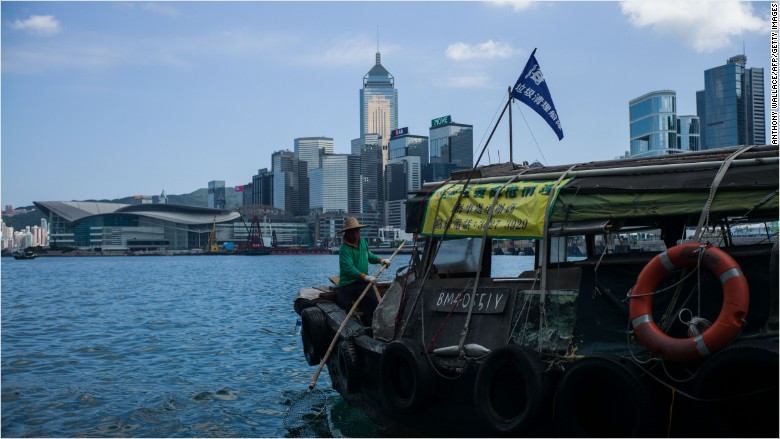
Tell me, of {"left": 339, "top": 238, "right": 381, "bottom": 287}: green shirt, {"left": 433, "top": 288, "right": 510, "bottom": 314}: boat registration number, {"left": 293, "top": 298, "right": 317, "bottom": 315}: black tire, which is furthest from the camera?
{"left": 293, "top": 298, "right": 317, "bottom": 315}: black tire

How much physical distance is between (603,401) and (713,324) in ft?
3.60

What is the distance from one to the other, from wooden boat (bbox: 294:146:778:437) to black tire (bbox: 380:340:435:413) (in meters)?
0.02

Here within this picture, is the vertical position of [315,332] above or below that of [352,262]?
below

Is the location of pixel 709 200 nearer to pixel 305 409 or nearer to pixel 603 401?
pixel 603 401

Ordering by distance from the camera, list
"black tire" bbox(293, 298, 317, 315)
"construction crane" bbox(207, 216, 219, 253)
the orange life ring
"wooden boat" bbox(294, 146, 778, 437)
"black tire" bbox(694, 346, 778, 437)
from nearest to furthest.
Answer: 1. "black tire" bbox(694, 346, 778, 437)
2. the orange life ring
3. "wooden boat" bbox(294, 146, 778, 437)
4. "black tire" bbox(293, 298, 317, 315)
5. "construction crane" bbox(207, 216, 219, 253)

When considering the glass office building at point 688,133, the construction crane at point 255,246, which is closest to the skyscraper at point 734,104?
the glass office building at point 688,133

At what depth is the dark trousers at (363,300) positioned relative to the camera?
33.0 ft

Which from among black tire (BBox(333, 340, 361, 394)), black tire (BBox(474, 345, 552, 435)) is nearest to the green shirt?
black tire (BBox(333, 340, 361, 394))

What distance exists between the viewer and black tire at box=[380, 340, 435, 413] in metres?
7.04

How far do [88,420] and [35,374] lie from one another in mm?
4223

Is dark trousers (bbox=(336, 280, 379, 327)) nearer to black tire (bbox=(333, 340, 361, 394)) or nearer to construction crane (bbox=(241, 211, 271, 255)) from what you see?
black tire (bbox=(333, 340, 361, 394))

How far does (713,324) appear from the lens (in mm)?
5023

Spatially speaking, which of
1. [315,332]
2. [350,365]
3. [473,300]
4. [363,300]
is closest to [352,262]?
[363,300]

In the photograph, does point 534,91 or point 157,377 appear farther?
point 157,377
